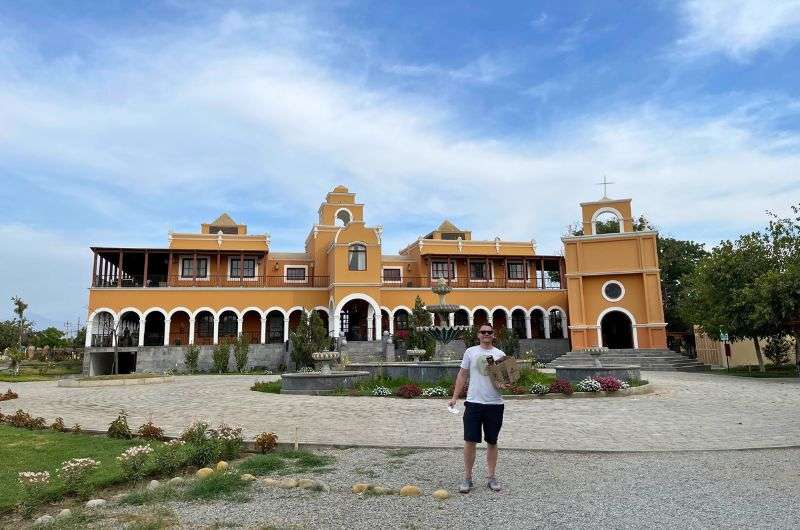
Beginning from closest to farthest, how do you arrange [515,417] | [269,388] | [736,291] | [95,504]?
[95,504], [515,417], [269,388], [736,291]

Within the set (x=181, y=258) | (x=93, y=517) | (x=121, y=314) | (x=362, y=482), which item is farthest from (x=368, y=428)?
(x=181, y=258)

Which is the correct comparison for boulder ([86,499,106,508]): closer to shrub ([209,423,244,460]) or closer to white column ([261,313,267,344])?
shrub ([209,423,244,460])

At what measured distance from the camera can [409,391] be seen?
44.2 ft

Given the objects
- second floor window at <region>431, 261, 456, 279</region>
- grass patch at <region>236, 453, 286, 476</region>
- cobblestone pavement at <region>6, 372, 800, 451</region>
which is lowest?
cobblestone pavement at <region>6, 372, 800, 451</region>

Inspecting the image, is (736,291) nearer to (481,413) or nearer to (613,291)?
(613,291)

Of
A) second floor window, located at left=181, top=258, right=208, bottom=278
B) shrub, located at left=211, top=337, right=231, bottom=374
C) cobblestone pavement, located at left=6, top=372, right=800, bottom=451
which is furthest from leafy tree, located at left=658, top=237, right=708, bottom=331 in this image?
second floor window, located at left=181, top=258, right=208, bottom=278

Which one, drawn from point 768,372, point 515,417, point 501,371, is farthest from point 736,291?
point 501,371

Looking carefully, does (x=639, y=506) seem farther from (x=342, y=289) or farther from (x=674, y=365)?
(x=342, y=289)

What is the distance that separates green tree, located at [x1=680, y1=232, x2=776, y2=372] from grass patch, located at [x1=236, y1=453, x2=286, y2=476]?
2006cm

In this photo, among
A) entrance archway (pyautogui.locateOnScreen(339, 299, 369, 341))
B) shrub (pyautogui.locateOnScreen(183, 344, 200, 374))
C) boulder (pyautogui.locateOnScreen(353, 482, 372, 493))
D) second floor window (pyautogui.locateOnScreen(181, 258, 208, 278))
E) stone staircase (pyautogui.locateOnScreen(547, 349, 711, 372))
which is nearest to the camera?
Result: boulder (pyautogui.locateOnScreen(353, 482, 372, 493))

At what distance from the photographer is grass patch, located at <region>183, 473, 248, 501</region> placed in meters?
5.05

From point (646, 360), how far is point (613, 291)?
17.0ft

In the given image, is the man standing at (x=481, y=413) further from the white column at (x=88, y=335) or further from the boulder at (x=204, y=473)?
the white column at (x=88, y=335)

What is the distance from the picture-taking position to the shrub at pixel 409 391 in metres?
13.4
